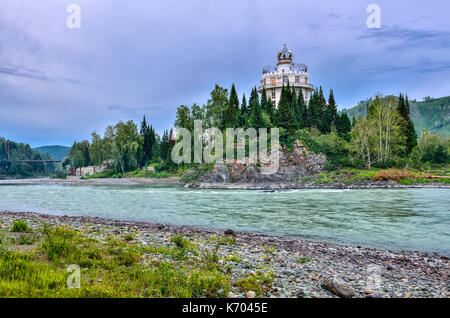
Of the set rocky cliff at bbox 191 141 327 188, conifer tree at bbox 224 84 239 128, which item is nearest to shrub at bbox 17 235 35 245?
rocky cliff at bbox 191 141 327 188

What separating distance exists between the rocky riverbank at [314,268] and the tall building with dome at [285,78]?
257ft

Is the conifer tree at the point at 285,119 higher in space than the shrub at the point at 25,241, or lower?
higher

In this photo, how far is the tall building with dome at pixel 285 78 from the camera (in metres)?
87.5

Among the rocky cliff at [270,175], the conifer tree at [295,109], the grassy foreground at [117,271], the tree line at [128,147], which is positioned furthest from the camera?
the tree line at [128,147]

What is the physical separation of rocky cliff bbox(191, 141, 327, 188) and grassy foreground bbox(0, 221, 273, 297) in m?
46.6

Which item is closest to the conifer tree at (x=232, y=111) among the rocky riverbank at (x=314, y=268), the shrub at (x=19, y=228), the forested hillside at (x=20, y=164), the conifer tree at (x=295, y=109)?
the conifer tree at (x=295, y=109)

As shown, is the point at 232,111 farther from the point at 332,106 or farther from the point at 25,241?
the point at 25,241

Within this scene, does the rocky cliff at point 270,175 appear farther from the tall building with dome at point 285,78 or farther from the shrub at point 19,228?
the shrub at point 19,228

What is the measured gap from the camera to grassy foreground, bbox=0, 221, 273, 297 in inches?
233

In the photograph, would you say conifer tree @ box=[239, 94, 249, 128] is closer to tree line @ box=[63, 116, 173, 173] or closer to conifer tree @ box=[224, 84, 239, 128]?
conifer tree @ box=[224, 84, 239, 128]

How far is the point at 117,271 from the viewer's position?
7.46 m

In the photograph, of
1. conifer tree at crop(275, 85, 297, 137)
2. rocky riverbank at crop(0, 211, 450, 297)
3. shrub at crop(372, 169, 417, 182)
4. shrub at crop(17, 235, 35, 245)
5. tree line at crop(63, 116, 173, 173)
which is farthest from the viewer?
tree line at crop(63, 116, 173, 173)
